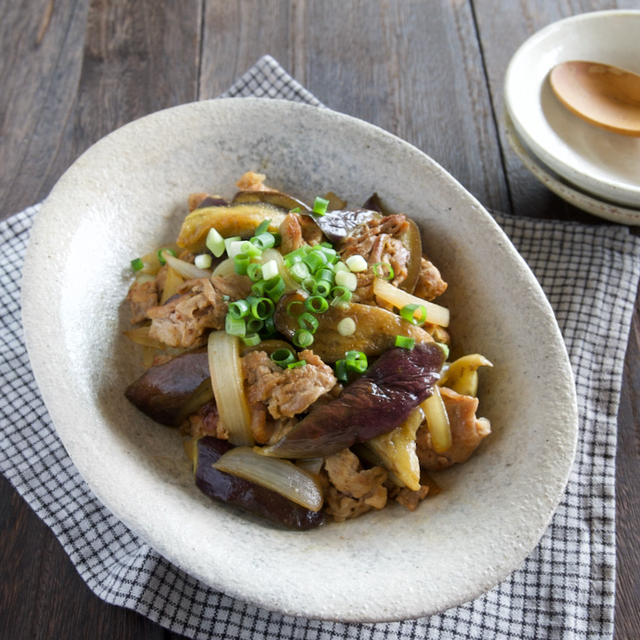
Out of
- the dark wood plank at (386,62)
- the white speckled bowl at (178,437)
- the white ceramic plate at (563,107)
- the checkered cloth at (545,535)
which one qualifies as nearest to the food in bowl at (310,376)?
the white speckled bowl at (178,437)

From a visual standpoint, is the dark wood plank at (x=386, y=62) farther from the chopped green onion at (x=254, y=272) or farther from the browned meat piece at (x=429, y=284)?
the chopped green onion at (x=254, y=272)

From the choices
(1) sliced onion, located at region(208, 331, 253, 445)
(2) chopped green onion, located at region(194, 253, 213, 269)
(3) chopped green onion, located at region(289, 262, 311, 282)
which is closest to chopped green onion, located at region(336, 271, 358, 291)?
(3) chopped green onion, located at region(289, 262, 311, 282)

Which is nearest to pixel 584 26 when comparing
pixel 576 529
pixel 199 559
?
pixel 576 529

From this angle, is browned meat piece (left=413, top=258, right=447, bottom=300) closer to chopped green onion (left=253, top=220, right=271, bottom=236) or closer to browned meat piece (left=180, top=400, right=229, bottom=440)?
chopped green onion (left=253, top=220, right=271, bottom=236)

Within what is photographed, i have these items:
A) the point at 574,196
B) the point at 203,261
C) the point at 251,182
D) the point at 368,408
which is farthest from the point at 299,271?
the point at 574,196

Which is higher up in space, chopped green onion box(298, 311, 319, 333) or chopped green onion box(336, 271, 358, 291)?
chopped green onion box(336, 271, 358, 291)

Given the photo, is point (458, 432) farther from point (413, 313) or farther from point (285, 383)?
point (285, 383)

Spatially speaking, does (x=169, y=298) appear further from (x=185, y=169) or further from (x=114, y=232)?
(x=185, y=169)
